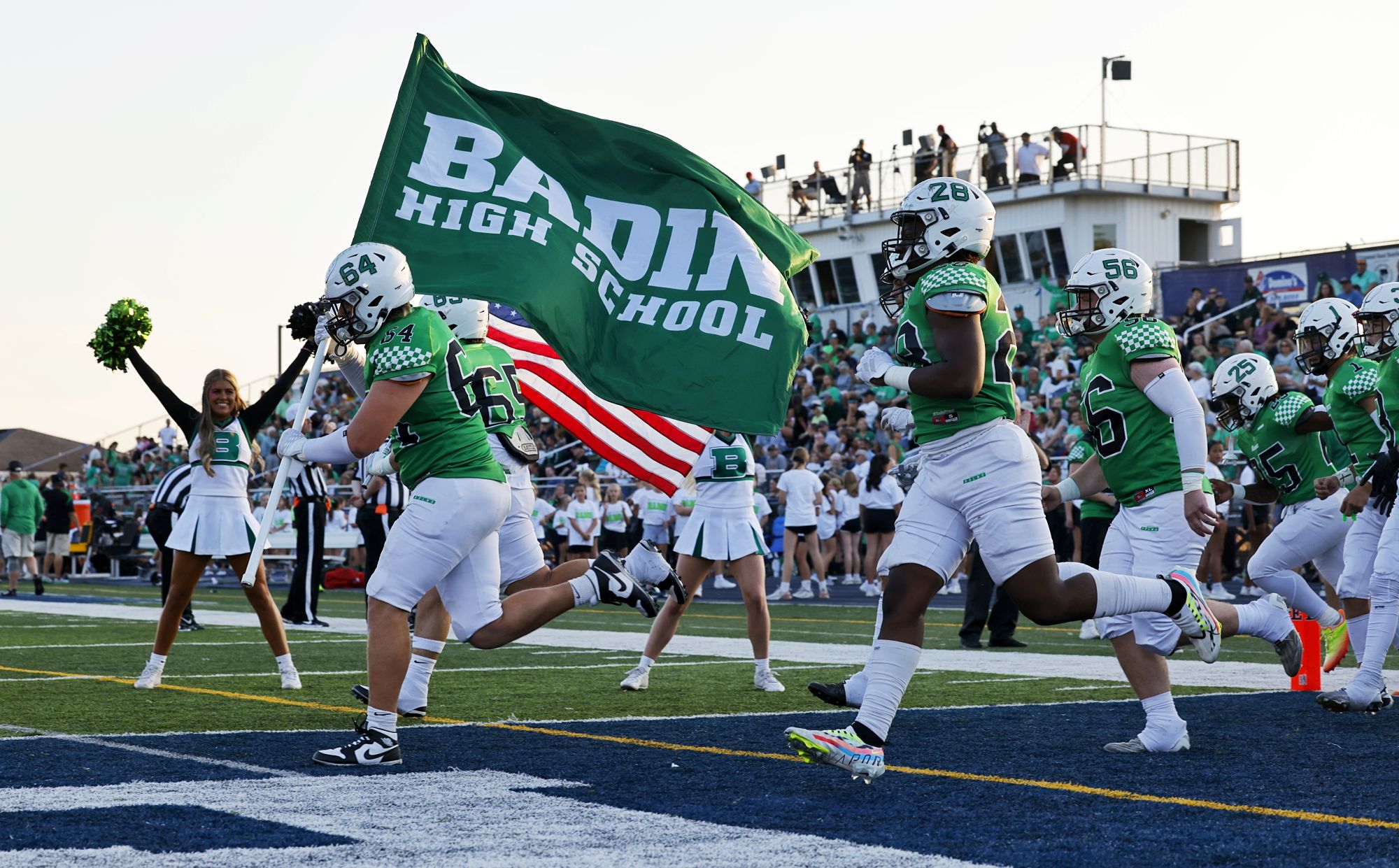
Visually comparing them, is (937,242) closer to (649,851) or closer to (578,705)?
(649,851)

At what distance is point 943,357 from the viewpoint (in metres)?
5.76

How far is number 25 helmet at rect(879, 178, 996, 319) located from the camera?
6035 millimetres

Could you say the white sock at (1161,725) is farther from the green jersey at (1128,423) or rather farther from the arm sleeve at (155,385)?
the arm sleeve at (155,385)

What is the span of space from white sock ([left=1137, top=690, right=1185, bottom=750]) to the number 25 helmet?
187cm

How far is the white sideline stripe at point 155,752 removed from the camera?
6070 mm

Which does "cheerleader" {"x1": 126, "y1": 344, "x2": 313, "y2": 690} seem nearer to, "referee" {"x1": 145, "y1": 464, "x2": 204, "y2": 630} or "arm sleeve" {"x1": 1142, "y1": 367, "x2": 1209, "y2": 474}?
"referee" {"x1": 145, "y1": 464, "x2": 204, "y2": 630}

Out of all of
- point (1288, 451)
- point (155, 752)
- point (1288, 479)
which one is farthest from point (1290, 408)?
point (155, 752)

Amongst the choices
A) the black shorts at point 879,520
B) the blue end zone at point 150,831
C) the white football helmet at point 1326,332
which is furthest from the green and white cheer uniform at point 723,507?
the black shorts at point 879,520

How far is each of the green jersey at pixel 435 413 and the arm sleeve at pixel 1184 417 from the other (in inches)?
102

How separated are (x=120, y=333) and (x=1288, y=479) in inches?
262

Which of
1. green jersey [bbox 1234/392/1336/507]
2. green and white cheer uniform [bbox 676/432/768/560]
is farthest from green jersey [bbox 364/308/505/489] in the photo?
green jersey [bbox 1234/392/1336/507]

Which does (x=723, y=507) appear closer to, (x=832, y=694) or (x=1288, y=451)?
(x=832, y=694)

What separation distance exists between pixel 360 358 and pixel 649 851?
12.2ft

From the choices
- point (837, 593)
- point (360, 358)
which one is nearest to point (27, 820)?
point (360, 358)
